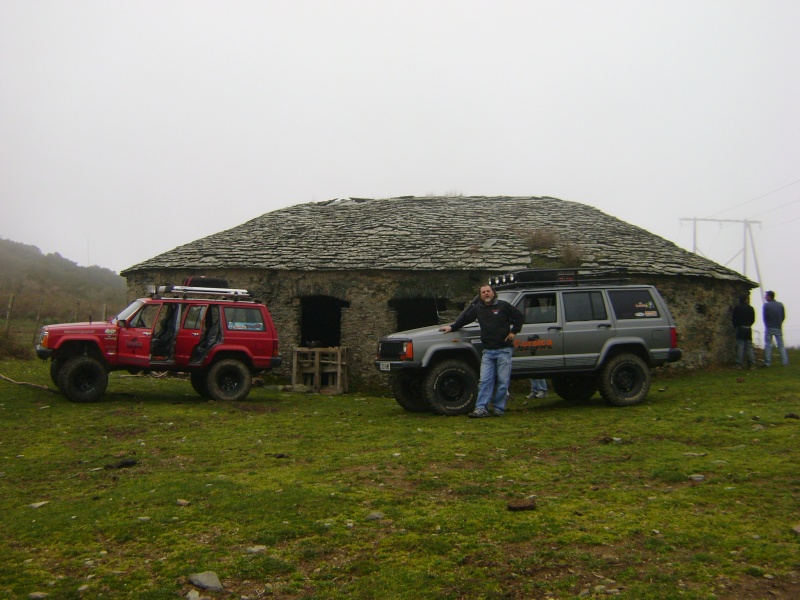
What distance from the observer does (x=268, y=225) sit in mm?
21172

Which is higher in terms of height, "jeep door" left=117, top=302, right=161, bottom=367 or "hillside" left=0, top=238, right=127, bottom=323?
"hillside" left=0, top=238, right=127, bottom=323

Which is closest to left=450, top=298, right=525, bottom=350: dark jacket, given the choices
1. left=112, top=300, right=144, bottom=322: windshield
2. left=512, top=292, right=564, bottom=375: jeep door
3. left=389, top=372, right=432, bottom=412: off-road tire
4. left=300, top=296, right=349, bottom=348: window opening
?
left=512, top=292, right=564, bottom=375: jeep door

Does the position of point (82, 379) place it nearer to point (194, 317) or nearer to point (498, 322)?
point (194, 317)

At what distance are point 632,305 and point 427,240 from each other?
25.0 ft

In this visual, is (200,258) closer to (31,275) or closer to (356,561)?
(356,561)

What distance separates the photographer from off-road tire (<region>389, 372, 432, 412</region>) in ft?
37.7

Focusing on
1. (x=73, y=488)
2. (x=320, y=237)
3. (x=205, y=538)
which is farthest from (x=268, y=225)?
(x=205, y=538)

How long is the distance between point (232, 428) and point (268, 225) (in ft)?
39.5

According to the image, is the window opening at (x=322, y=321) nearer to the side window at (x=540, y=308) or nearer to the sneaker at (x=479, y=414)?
the side window at (x=540, y=308)

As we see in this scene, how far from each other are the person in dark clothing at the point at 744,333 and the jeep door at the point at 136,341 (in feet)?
44.5

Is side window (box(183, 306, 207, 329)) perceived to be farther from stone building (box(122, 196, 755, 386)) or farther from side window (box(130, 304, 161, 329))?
stone building (box(122, 196, 755, 386))

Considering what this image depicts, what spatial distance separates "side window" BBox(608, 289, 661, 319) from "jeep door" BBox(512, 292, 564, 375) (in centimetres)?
105

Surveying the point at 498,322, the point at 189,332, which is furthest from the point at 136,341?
the point at 498,322

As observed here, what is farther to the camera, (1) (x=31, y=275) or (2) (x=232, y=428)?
(1) (x=31, y=275)
